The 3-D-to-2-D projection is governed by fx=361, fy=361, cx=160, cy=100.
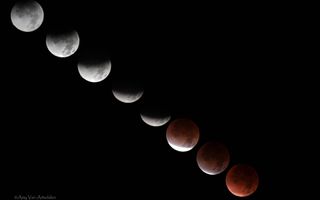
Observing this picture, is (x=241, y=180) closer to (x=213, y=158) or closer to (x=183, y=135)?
(x=213, y=158)

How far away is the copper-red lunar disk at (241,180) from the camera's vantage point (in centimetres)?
493

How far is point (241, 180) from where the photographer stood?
494cm

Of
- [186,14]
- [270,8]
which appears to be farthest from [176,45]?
[270,8]

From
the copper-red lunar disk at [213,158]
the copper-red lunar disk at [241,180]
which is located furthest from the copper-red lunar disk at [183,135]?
the copper-red lunar disk at [241,180]

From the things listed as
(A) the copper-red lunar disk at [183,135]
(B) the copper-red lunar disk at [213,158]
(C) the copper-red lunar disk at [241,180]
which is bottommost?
(C) the copper-red lunar disk at [241,180]

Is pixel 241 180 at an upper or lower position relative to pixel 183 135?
lower

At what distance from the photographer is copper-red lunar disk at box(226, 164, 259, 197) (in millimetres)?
4926

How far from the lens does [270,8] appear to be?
6.69 meters

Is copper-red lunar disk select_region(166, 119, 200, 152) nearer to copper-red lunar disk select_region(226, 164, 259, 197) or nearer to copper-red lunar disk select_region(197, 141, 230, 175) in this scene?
copper-red lunar disk select_region(197, 141, 230, 175)

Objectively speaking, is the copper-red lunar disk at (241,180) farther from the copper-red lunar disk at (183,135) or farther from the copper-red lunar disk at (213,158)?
the copper-red lunar disk at (183,135)

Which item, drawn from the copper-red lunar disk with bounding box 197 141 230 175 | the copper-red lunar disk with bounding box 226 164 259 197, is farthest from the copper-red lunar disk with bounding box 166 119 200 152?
the copper-red lunar disk with bounding box 226 164 259 197

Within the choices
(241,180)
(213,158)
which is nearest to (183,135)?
(213,158)

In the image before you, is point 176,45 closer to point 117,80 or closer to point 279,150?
point 117,80

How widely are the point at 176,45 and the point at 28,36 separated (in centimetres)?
271
